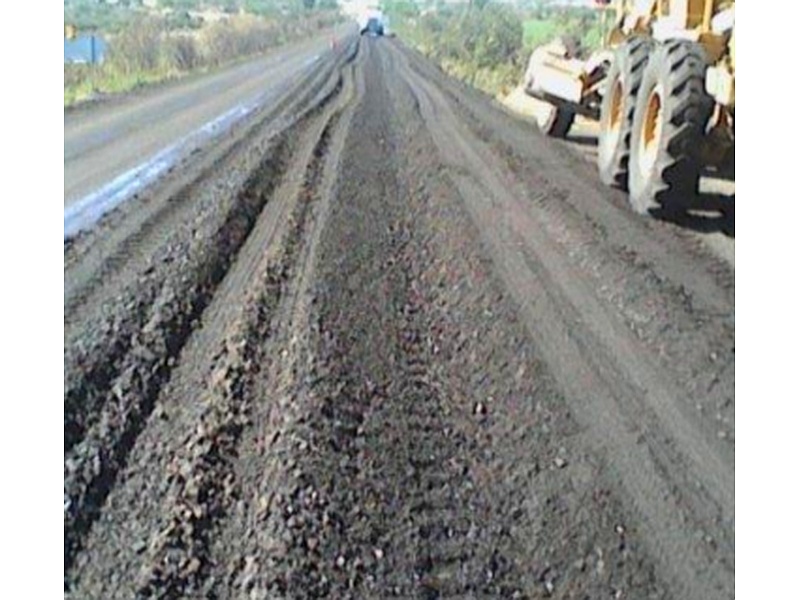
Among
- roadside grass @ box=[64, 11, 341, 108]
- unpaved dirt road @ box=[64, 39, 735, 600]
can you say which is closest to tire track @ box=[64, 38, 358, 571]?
unpaved dirt road @ box=[64, 39, 735, 600]

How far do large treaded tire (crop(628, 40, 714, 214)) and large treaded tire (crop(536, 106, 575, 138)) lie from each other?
4.03 meters

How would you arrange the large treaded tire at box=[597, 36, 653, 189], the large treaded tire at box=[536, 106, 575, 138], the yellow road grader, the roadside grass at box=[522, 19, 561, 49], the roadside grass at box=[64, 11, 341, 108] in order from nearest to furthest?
1. the roadside grass at box=[64, 11, 341, 108]
2. the yellow road grader
3. the large treaded tire at box=[597, 36, 653, 189]
4. the roadside grass at box=[522, 19, 561, 49]
5. the large treaded tire at box=[536, 106, 575, 138]

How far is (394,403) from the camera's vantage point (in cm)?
401

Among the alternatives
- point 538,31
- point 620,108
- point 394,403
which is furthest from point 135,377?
point 538,31

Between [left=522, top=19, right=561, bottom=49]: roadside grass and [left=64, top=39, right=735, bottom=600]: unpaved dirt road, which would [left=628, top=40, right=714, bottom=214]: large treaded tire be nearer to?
[left=64, top=39, right=735, bottom=600]: unpaved dirt road

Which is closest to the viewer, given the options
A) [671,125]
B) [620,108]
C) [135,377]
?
[135,377]

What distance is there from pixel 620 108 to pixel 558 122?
3261mm

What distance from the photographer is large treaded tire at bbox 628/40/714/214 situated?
19.7ft

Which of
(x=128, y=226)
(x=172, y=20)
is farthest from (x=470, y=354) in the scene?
(x=172, y=20)

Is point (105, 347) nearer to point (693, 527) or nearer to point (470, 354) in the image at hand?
point (470, 354)

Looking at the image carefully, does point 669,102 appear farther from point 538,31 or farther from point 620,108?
point 538,31
